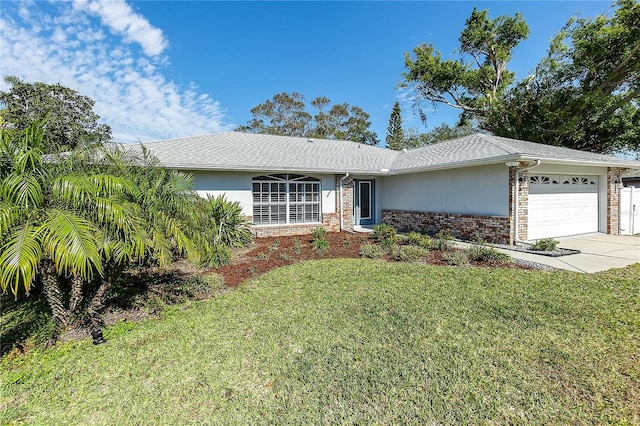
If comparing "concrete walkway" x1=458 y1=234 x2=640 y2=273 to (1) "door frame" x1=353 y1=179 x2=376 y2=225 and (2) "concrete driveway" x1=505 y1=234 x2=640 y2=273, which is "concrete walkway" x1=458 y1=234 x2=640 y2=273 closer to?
(2) "concrete driveway" x1=505 y1=234 x2=640 y2=273

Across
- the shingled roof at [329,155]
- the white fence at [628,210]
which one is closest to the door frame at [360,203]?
the shingled roof at [329,155]

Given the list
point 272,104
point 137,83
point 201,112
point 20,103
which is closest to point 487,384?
point 137,83

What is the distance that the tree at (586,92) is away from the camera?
17.2m

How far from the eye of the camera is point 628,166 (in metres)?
11.5

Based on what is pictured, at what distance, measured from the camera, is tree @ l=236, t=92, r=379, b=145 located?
36.9 m

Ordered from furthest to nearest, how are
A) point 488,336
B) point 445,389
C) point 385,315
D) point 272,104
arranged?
point 272,104, point 385,315, point 488,336, point 445,389

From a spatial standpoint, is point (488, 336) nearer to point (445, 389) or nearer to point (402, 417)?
point (445, 389)

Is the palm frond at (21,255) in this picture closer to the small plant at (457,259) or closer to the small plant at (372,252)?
the small plant at (372,252)

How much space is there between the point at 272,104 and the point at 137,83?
25.0 metres

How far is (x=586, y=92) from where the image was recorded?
63.1 ft

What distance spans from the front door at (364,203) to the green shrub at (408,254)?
6.70 metres

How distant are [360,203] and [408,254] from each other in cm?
742

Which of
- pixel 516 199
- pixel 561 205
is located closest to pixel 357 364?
pixel 516 199

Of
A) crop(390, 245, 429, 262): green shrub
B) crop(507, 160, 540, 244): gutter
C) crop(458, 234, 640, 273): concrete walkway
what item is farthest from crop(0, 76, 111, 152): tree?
crop(458, 234, 640, 273): concrete walkway
